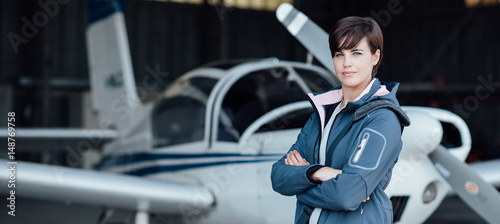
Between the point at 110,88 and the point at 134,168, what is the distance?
75.1 inches

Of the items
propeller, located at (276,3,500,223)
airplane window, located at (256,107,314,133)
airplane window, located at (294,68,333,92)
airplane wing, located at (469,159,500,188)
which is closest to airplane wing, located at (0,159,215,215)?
airplane window, located at (256,107,314,133)

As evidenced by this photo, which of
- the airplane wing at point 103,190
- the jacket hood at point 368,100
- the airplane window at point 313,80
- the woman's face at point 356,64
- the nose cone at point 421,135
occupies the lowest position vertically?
the airplane wing at point 103,190

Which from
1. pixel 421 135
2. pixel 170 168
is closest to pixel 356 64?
pixel 421 135

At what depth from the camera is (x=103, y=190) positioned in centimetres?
350

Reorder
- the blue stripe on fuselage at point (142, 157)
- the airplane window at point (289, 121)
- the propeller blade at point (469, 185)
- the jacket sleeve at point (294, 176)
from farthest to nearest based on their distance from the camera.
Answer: the blue stripe on fuselage at point (142, 157), the airplane window at point (289, 121), the propeller blade at point (469, 185), the jacket sleeve at point (294, 176)

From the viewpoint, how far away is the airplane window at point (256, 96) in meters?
3.42

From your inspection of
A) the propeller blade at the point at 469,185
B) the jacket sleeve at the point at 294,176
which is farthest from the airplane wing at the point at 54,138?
the jacket sleeve at the point at 294,176

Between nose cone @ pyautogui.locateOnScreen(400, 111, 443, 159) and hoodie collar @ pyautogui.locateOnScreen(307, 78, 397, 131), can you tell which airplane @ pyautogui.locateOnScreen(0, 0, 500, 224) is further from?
hoodie collar @ pyautogui.locateOnScreen(307, 78, 397, 131)

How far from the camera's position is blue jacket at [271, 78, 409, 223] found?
1422 mm

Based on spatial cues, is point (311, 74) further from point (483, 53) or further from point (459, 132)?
point (483, 53)

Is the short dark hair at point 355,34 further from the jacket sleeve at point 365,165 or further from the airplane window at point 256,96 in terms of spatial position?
the airplane window at point 256,96

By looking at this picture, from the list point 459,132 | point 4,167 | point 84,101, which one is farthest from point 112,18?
point 84,101

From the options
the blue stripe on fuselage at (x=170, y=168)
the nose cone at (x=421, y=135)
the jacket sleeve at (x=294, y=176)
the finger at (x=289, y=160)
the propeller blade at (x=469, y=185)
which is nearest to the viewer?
the jacket sleeve at (x=294, y=176)

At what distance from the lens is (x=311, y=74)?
11.6 ft
